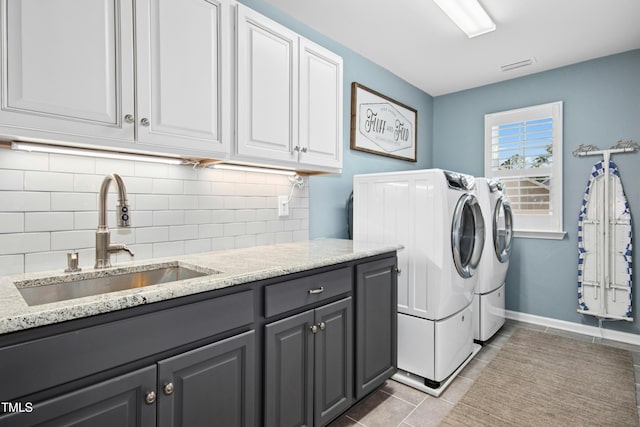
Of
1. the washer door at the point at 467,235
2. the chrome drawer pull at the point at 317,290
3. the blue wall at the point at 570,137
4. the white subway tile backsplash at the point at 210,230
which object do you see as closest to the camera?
the chrome drawer pull at the point at 317,290

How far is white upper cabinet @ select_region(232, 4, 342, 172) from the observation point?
171 cm

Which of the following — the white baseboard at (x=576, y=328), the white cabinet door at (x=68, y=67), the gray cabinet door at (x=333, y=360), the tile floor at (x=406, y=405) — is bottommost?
the tile floor at (x=406, y=405)

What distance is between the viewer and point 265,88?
1.80m

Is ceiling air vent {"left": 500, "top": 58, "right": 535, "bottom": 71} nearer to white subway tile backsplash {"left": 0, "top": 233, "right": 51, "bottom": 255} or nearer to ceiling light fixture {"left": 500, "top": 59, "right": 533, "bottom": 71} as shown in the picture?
ceiling light fixture {"left": 500, "top": 59, "right": 533, "bottom": 71}

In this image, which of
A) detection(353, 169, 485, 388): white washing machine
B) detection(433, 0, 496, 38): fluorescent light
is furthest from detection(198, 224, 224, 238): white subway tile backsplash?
detection(433, 0, 496, 38): fluorescent light

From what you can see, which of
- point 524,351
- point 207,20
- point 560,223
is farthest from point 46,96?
point 560,223

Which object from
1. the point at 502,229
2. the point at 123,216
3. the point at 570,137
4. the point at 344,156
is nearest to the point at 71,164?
the point at 123,216

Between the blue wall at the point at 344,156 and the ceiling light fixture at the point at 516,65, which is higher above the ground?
the ceiling light fixture at the point at 516,65

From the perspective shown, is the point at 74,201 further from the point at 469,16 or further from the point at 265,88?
the point at 469,16

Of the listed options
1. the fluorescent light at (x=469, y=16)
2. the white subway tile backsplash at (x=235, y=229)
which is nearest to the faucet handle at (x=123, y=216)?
the white subway tile backsplash at (x=235, y=229)

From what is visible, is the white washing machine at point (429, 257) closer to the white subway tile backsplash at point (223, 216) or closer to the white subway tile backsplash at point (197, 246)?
the white subway tile backsplash at point (223, 216)

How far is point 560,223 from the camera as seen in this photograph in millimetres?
3307

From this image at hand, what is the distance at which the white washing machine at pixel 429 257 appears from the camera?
7.23 ft

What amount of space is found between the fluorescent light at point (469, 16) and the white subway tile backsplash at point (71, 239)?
2393 millimetres
